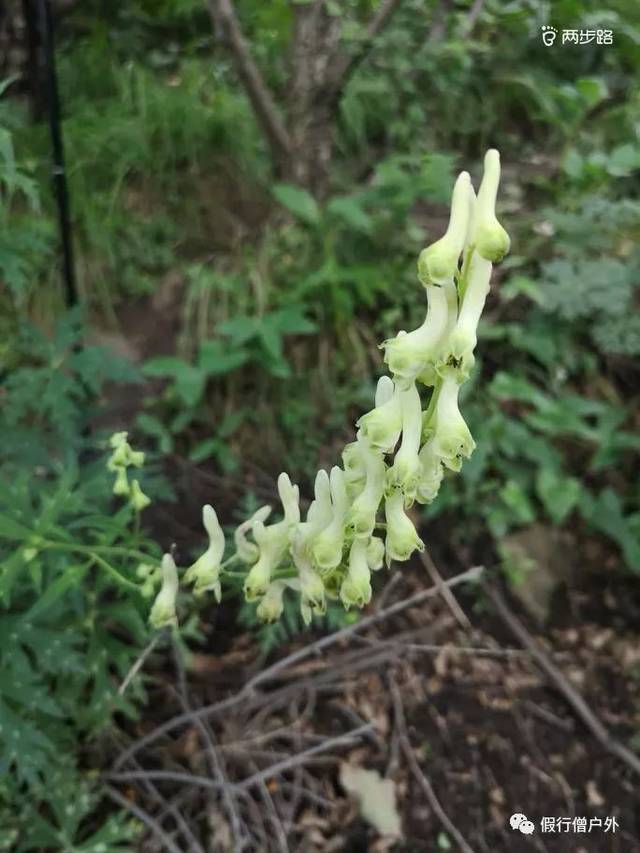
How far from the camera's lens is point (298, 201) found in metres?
2.77

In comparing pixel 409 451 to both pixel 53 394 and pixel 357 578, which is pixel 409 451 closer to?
pixel 357 578

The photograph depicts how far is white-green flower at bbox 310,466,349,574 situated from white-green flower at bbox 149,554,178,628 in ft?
0.86

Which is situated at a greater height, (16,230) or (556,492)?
(16,230)

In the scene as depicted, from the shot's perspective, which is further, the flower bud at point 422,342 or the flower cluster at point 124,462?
the flower cluster at point 124,462

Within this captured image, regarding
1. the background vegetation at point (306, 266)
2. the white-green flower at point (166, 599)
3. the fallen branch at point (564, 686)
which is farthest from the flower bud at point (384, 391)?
the fallen branch at point (564, 686)

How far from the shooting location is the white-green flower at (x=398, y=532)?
1.02 meters

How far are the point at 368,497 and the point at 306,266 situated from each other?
207cm

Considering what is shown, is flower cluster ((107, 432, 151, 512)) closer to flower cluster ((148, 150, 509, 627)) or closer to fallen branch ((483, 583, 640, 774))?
flower cluster ((148, 150, 509, 627))

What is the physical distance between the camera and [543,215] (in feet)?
10.3

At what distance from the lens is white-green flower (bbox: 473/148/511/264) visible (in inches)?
34.5

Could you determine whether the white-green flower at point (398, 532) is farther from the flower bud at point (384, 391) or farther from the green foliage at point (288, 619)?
the green foliage at point (288, 619)

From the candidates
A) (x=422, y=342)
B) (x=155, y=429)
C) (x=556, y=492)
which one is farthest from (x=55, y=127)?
(x=556, y=492)

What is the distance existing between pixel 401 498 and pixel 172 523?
5.40ft

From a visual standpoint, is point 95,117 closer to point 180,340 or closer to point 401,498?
point 180,340
